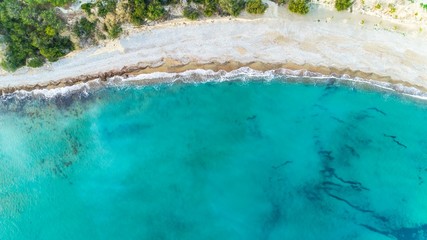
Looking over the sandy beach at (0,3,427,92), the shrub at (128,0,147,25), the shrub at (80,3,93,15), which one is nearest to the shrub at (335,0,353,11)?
the sandy beach at (0,3,427,92)

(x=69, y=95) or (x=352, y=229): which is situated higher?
(x=69, y=95)

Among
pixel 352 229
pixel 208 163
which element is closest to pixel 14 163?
pixel 208 163

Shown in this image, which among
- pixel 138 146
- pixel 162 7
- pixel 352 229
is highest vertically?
pixel 162 7

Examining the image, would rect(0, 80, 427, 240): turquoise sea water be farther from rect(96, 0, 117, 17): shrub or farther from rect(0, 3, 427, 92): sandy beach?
rect(96, 0, 117, 17): shrub

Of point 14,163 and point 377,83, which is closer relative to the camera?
point 377,83

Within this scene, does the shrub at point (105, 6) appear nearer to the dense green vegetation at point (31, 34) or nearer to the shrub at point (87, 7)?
the shrub at point (87, 7)

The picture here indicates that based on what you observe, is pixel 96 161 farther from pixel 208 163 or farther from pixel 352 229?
pixel 352 229

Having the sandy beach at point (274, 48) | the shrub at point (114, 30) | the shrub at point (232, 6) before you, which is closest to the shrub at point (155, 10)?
the sandy beach at point (274, 48)
